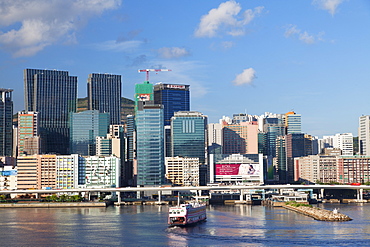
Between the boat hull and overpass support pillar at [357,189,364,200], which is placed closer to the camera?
the boat hull

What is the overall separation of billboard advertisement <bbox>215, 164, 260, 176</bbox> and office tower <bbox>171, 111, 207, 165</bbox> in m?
13.9

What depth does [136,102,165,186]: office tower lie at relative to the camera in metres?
164

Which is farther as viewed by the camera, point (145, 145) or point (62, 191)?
point (145, 145)

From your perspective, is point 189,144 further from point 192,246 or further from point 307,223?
point 192,246

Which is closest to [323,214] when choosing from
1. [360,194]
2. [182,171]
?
[360,194]

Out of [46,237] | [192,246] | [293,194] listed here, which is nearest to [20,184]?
[293,194]

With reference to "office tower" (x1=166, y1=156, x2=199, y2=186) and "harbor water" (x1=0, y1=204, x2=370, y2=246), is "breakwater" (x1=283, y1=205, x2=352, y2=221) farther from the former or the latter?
"office tower" (x1=166, y1=156, x2=199, y2=186)

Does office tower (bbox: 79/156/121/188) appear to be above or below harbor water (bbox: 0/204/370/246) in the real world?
above

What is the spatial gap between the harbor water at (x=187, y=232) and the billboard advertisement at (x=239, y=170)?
8122 cm

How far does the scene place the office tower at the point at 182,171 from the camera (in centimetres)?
17138

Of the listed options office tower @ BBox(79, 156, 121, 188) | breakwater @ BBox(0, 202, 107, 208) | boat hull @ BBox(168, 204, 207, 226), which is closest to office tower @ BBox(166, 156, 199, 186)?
office tower @ BBox(79, 156, 121, 188)

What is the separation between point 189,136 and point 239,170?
887 inches

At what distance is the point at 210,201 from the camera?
457 feet

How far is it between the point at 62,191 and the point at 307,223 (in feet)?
208
